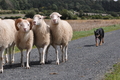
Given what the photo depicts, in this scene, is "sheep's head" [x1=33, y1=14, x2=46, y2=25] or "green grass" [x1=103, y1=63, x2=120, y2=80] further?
"sheep's head" [x1=33, y1=14, x2=46, y2=25]

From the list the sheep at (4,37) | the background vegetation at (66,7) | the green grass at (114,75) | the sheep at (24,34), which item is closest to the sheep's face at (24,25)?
the sheep at (24,34)

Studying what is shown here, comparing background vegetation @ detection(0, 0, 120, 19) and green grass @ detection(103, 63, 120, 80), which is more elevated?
background vegetation @ detection(0, 0, 120, 19)

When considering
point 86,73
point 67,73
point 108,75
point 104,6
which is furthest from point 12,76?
point 104,6

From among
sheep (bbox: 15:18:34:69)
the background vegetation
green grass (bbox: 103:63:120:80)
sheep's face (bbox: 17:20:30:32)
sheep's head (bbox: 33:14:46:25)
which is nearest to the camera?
green grass (bbox: 103:63:120:80)

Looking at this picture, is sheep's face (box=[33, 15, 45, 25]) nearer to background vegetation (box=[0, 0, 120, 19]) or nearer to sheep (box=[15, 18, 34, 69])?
sheep (box=[15, 18, 34, 69])

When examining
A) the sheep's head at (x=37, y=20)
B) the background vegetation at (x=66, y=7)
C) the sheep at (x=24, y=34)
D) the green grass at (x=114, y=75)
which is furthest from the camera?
the background vegetation at (x=66, y=7)

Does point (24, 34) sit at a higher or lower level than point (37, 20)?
lower

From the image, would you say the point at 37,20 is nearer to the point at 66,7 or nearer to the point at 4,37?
the point at 4,37

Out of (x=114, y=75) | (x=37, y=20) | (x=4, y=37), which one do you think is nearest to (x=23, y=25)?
(x=37, y=20)

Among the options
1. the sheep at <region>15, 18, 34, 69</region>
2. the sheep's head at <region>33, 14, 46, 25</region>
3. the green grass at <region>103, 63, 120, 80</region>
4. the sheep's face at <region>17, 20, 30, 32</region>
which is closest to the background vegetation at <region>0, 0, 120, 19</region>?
the sheep's head at <region>33, 14, 46, 25</region>

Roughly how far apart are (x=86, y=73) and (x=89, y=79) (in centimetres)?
103

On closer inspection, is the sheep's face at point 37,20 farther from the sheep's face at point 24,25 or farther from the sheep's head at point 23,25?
the sheep's face at point 24,25

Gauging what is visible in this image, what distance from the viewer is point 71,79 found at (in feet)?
28.0

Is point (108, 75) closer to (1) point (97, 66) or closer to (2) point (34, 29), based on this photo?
(1) point (97, 66)
